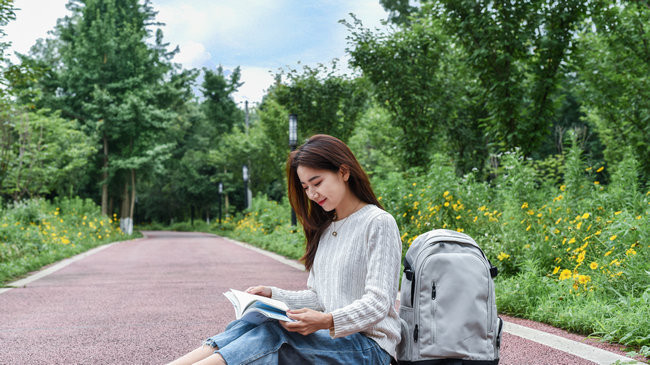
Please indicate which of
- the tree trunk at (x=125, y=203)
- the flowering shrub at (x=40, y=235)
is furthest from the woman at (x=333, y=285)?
the tree trunk at (x=125, y=203)

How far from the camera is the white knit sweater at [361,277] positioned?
6.69 ft

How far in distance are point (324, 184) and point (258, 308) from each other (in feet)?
1.96

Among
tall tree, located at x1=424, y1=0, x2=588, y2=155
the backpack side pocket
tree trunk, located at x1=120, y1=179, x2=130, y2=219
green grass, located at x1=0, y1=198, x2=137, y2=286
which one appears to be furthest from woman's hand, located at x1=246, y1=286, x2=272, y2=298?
tree trunk, located at x1=120, y1=179, x2=130, y2=219

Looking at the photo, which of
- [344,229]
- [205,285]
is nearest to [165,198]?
[205,285]

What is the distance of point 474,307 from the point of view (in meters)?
2.17

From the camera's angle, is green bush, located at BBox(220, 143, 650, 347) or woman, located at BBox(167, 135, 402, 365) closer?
woman, located at BBox(167, 135, 402, 365)

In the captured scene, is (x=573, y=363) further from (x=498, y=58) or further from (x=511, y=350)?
(x=498, y=58)

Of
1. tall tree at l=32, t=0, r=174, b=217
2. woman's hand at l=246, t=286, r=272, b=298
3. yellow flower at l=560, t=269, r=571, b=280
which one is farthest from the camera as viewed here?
tall tree at l=32, t=0, r=174, b=217

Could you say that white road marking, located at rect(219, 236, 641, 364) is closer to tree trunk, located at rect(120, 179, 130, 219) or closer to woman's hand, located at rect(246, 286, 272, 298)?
woman's hand, located at rect(246, 286, 272, 298)

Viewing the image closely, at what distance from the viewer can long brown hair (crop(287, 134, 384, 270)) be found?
A: 2.27 meters

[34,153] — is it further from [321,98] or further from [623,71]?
[623,71]

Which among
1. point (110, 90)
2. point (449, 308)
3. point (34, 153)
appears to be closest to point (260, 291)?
point (449, 308)

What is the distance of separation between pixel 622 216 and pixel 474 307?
146 inches

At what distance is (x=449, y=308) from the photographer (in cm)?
217
